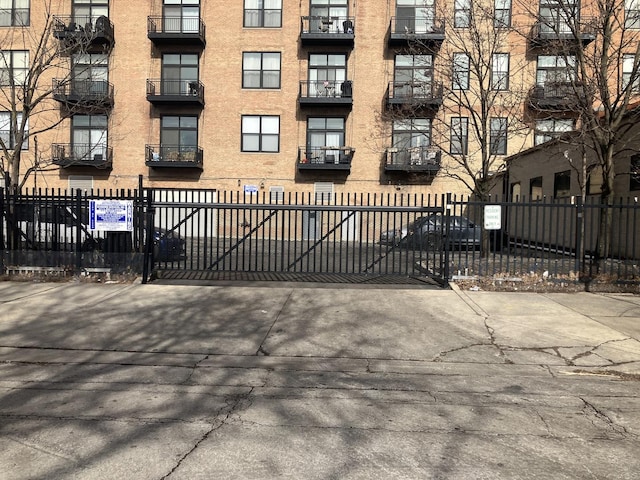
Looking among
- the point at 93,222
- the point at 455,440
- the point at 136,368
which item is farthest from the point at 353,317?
the point at 93,222

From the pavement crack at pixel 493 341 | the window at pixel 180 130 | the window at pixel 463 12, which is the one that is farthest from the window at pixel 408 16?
the pavement crack at pixel 493 341

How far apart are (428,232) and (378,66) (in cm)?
1834

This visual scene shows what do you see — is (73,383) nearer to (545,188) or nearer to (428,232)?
(428,232)

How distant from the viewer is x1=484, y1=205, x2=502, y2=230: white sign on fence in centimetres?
1017

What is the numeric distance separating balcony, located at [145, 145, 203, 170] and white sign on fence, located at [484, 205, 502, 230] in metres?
19.5

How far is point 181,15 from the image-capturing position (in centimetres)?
2622

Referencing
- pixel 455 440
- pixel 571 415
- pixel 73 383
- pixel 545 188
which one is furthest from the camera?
pixel 545 188

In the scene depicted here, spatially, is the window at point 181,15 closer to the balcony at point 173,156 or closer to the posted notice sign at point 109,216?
the balcony at point 173,156

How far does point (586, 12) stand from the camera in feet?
68.6

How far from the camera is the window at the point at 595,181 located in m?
16.4

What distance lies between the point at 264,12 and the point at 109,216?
20.8 meters

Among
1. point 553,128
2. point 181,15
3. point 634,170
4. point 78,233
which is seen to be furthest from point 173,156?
point 634,170

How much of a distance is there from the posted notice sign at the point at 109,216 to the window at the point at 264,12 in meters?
20.1

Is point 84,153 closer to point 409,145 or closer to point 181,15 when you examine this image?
point 181,15
